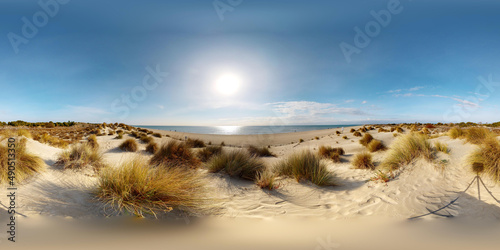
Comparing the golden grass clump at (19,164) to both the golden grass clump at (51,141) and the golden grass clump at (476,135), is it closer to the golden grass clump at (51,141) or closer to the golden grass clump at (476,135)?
the golden grass clump at (51,141)

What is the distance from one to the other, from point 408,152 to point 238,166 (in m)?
5.31

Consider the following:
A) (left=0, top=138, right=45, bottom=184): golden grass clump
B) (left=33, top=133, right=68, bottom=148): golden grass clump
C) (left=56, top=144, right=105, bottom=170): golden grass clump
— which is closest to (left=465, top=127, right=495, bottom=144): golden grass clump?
(left=56, top=144, right=105, bottom=170): golden grass clump

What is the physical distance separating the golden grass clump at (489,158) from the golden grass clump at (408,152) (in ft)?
3.30

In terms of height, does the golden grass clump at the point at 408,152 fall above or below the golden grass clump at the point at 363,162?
above

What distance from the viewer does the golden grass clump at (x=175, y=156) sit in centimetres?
649

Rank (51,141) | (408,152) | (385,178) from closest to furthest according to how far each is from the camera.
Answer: (385,178) → (408,152) → (51,141)

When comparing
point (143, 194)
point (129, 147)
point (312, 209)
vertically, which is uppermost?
point (143, 194)

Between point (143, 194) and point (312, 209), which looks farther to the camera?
point (312, 209)

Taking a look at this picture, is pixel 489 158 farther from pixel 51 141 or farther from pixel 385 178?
pixel 51 141

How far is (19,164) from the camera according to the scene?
13.4 feet

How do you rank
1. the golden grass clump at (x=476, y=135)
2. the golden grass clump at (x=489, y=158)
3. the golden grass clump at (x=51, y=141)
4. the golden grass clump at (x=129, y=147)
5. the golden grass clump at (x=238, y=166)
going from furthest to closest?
the golden grass clump at (x=129, y=147)
the golden grass clump at (x=51, y=141)
the golden grass clump at (x=476, y=135)
the golden grass clump at (x=238, y=166)
the golden grass clump at (x=489, y=158)

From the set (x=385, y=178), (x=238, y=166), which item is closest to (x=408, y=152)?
(x=385, y=178)

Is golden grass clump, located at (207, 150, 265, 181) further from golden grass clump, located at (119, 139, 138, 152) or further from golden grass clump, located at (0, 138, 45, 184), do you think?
golden grass clump, located at (119, 139, 138, 152)

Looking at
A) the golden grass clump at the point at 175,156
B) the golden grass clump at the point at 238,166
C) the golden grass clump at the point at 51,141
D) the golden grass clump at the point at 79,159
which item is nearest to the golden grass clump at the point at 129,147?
the golden grass clump at the point at 51,141
